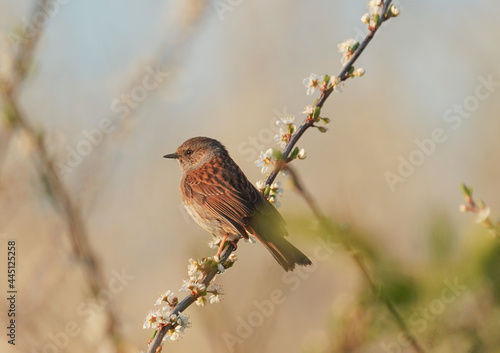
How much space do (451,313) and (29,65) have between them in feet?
9.36

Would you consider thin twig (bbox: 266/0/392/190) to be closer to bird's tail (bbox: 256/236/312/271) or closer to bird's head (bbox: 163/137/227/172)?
bird's tail (bbox: 256/236/312/271)

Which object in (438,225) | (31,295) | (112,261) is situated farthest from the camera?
(112,261)

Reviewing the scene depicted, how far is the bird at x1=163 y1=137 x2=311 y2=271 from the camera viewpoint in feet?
13.9

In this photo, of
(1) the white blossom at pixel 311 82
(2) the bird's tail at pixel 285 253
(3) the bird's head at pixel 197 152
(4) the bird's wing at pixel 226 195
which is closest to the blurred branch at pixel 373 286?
(1) the white blossom at pixel 311 82

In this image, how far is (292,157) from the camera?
3432mm

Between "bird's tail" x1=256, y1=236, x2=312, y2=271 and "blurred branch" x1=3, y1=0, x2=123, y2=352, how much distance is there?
153 centimetres

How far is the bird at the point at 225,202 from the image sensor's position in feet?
13.9

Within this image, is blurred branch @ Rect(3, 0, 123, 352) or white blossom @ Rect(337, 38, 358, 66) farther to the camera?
white blossom @ Rect(337, 38, 358, 66)

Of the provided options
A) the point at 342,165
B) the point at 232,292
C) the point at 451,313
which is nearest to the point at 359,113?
the point at 342,165

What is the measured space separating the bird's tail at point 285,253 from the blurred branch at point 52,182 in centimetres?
153

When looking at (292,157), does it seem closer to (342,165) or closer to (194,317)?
(194,317)

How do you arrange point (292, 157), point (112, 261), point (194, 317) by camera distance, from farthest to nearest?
point (112, 261) → point (194, 317) → point (292, 157)

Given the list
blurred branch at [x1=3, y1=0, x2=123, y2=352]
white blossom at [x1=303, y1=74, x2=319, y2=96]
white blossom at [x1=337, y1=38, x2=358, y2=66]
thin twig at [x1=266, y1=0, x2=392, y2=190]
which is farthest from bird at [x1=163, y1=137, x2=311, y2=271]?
blurred branch at [x1=3, y1=0, x2=123, y2=352]

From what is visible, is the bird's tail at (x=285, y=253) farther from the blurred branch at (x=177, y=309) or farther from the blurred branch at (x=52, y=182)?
the blurred branch at (x=52, y=182)
